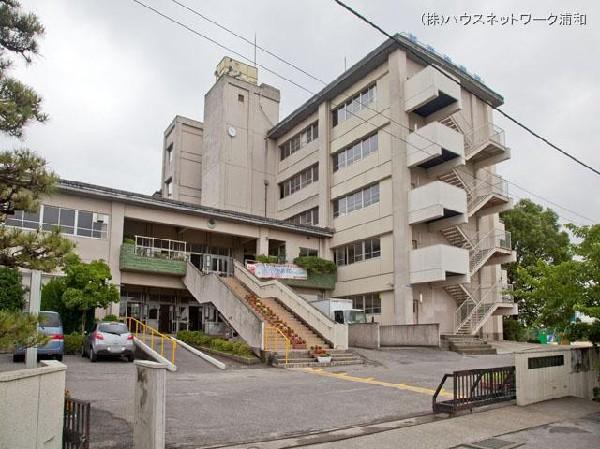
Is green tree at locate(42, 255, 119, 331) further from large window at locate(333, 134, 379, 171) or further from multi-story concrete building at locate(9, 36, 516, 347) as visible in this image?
large window at locate(333, 134, 379, 171)

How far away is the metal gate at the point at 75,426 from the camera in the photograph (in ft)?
23.5

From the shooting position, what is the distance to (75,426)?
7465mm

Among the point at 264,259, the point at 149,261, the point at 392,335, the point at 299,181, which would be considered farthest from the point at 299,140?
the point at 392,335

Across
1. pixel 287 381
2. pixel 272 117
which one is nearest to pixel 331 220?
pixel 272 117

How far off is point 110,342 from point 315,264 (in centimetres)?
1789

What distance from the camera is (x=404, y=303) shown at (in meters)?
30.6

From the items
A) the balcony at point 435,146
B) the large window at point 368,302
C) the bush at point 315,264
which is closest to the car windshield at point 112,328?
the bush at point 315,264

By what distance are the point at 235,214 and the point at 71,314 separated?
12639mm

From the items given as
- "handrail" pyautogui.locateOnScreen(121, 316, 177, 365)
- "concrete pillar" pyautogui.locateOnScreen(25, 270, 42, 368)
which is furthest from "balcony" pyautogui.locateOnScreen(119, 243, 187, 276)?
"concrete pillar" pyautogui.locateOnScreen(25, 270, 42, 368)

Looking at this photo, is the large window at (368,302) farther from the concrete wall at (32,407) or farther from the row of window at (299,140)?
the concrete wall at (32,407)

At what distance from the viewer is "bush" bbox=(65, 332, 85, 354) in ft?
68.7

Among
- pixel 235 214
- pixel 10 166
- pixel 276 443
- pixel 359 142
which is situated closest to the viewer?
pixel 10 166

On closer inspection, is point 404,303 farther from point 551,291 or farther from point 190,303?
point 551,291

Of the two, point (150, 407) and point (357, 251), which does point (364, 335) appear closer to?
point (357, 251)
